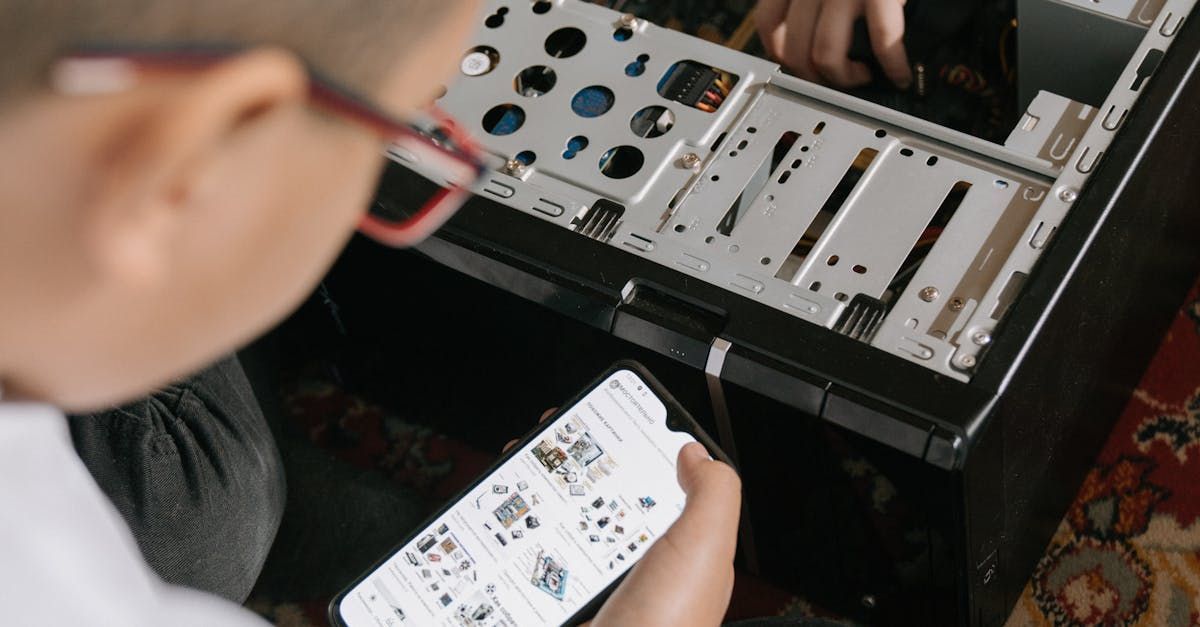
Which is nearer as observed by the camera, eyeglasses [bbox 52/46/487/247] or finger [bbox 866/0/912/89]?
eyeglasses [bbox 52/46/487/247]

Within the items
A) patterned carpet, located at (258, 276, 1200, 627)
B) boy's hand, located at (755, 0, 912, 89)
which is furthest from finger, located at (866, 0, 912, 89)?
patterned carpet, located at (258, 276, 1200, 627)

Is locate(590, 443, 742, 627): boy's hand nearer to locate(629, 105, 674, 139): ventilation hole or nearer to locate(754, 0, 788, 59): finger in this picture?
locate(629, 105, 674, 139): ventilation hole

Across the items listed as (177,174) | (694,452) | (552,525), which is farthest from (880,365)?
→ (177,174)

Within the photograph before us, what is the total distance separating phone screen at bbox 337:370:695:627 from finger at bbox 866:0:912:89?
0.32 metres

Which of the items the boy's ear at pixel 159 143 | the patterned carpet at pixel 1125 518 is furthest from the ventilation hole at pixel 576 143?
the boy's ear at pixel 159 143

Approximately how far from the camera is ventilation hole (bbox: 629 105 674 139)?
829mm

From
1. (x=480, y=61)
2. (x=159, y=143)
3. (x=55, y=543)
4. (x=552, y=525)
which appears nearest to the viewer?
(x=159, y=143)

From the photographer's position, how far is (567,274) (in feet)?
2.45

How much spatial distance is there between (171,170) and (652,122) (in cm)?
56

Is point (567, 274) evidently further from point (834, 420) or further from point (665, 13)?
point (665, 13)

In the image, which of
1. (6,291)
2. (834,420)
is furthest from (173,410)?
(6,291)

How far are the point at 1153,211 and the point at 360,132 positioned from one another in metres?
0.65

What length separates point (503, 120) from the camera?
2.79 feet

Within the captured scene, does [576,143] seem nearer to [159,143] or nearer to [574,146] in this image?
[574,146]
